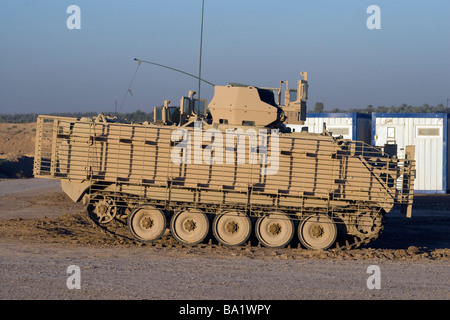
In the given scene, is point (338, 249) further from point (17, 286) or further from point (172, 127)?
point (17, 286)

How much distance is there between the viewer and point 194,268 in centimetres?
1320

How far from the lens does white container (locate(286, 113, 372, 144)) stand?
1316 inches

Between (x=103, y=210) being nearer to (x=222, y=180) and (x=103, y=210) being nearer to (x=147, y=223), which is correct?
(x=147, y=223)

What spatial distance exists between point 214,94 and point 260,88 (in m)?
1.30

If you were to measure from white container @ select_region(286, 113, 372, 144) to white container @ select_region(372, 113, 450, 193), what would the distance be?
1504mm

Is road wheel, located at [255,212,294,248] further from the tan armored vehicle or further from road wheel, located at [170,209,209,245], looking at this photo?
road wheel, located at [170,209,209,245]

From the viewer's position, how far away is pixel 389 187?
17062mm

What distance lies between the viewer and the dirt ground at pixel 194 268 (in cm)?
1077

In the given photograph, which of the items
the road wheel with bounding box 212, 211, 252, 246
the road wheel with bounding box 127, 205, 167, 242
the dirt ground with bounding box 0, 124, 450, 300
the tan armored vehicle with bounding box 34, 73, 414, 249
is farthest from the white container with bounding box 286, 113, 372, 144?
the road wheel with bounding box 127, 205, 167, 242

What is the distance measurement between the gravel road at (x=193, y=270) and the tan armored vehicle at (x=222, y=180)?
28.7 inches

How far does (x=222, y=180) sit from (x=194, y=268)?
406 centimetres

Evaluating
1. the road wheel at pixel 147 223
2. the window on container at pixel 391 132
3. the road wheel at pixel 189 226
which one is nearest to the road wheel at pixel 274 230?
the road wheel at pixel 189 226
